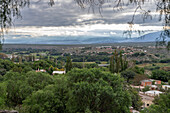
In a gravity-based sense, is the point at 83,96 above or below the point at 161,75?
above

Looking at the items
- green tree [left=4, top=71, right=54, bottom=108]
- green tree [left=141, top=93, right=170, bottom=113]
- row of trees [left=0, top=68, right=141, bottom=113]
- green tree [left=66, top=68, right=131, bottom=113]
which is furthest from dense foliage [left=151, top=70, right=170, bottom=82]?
green tree [left=66, top=68, right=131, bottom=113]

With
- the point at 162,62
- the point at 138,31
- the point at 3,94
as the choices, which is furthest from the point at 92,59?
the point at 138,31

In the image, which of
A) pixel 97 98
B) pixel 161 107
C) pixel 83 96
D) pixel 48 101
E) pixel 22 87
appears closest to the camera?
pixel 97 98

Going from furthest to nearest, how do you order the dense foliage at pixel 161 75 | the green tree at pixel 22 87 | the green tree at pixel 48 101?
1. the dense foliage at pixel 161 75
2. the green tree at pixel 22 87
3. the green tree at pixel 48 101

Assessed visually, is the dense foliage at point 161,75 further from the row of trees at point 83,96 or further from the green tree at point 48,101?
the green tree at point 48,101

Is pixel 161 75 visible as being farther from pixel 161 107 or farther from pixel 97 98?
pixel 97 98

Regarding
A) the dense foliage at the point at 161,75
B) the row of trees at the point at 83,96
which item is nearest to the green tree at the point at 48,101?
the row of trees at the point at 83,96

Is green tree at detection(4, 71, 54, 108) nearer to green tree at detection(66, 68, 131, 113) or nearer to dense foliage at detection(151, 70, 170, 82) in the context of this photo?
green tree at detection(66, 68, 131, 113)

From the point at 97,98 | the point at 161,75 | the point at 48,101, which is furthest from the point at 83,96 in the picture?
the point at 161,75

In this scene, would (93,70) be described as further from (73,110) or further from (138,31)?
(138,31)

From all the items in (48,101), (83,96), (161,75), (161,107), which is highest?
(83,96)

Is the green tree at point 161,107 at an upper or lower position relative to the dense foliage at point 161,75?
upper
